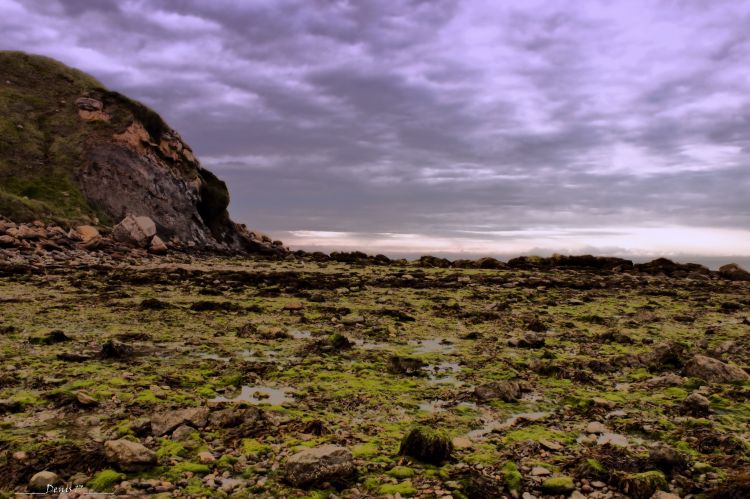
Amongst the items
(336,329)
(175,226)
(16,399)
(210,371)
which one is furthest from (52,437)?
(175,226)

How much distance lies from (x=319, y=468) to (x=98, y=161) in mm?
52464

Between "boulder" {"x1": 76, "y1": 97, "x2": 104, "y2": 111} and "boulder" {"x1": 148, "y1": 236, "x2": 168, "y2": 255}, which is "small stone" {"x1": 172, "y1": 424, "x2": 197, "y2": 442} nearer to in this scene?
"boulder" {"x1": 148, "y1": 236, "x2": 168, "y2": 255}

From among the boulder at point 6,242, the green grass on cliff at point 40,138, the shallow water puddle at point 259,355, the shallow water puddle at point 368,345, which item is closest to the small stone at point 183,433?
the shallow water puddle at point 259,355

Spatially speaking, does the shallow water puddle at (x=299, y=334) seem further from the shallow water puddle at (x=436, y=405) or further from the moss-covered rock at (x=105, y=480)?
the moss-covered rock at (x=105, y=480)

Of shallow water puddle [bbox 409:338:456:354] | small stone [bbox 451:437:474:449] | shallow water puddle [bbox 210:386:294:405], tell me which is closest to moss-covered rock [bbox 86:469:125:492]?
shallow water puddle [bbox 210:386:294:405]

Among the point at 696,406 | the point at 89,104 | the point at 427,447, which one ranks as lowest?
the point at 427,447

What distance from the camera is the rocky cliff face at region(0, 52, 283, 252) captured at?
1737 inches

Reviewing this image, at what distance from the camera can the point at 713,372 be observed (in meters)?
6.87

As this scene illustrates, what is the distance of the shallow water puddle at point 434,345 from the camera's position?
9058mm

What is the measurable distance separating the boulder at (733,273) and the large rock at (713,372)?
26456mm

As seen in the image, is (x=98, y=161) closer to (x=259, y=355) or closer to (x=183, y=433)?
(x=259, y=355)

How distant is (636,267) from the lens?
1267 inches

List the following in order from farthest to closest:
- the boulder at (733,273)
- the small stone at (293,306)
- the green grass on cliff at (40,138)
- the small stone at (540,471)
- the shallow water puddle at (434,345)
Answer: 1. the green grass on cliff at (40,138)
2. the boulder at (733,273)
3. the small stone at (293,306)
4. the shallow water puddle at (434,345)
5. the small stone at (540,471)

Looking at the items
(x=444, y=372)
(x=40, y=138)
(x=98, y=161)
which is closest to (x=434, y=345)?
(x=444, y=372)
